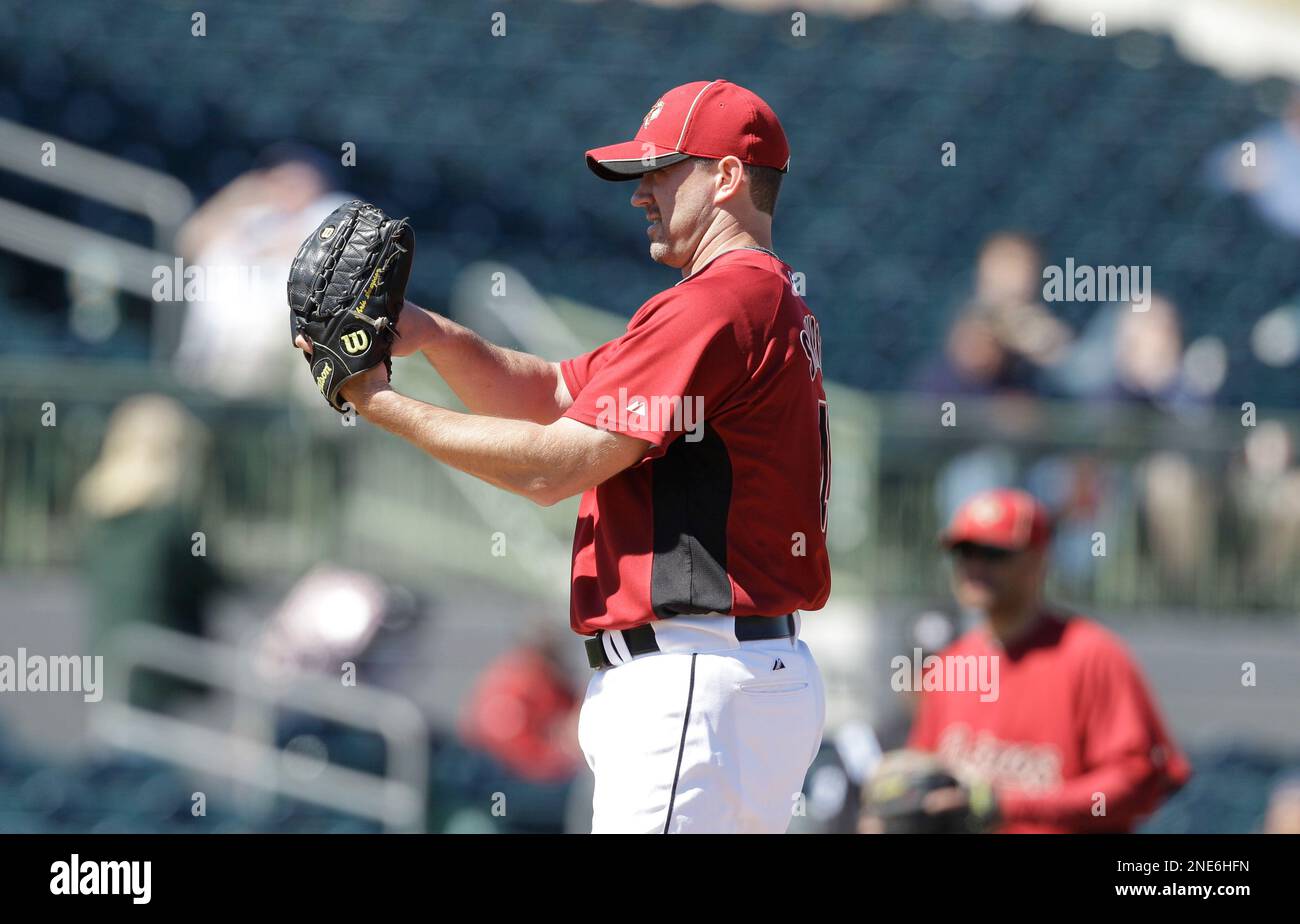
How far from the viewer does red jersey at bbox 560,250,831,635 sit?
7.70 ft

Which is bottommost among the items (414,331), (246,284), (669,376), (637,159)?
(669,376)

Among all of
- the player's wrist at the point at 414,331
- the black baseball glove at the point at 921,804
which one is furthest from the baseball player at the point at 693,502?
the black baseball glove at the point at 921,804

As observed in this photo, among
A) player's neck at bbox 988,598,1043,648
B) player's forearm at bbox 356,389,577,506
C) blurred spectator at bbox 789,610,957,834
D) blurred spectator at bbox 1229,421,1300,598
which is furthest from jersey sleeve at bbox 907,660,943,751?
blurred spectator at bbox 1229,421,1300,598

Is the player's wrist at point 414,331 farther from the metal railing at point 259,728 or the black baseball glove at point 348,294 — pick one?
the metal railing at point 259,728

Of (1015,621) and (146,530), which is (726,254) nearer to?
(1015,621)

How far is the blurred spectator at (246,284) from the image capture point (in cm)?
571

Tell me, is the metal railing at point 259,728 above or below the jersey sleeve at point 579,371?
below

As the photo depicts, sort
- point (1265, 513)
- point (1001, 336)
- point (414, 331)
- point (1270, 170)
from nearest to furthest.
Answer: point (414, 331)
point (1265, 513)
point (1001, 336)
point (1270, 170)

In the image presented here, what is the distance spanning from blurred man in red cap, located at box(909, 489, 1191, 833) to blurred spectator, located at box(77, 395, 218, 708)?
2495mm

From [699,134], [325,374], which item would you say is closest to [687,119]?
[699,134]

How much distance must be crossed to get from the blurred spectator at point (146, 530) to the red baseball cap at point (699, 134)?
3215 mm

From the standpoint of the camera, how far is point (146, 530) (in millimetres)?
5320

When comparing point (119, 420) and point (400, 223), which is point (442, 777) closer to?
point (119, 420)

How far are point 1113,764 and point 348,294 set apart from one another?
7.16ft
